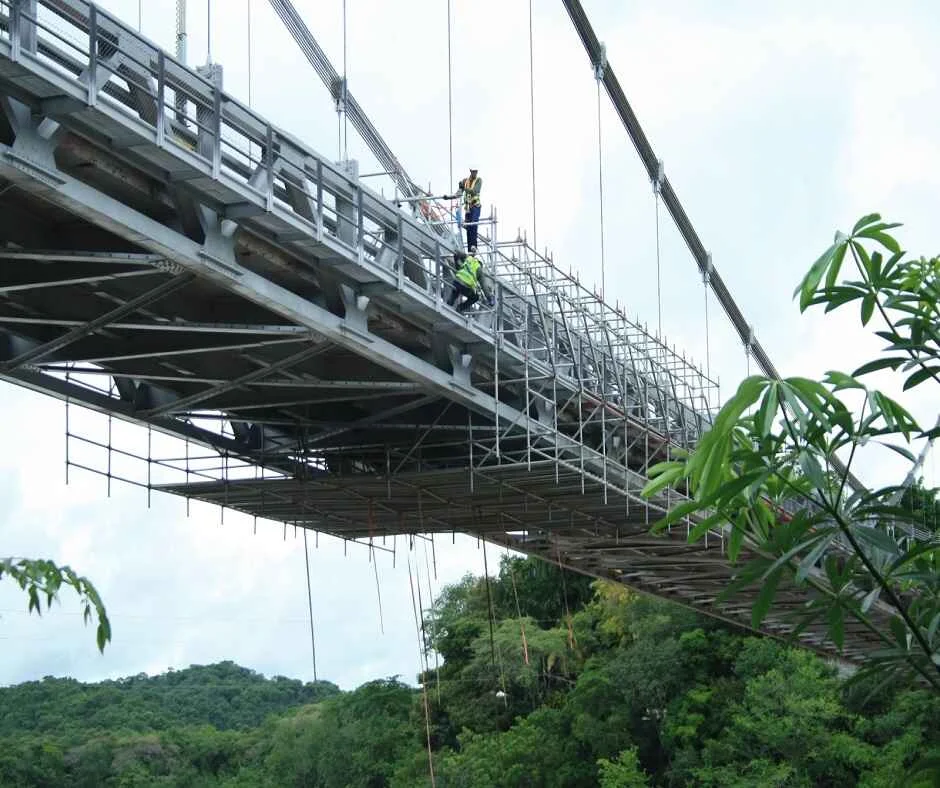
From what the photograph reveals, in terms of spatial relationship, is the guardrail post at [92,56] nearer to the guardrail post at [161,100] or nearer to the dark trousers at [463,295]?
the guardrail post at [161,100]

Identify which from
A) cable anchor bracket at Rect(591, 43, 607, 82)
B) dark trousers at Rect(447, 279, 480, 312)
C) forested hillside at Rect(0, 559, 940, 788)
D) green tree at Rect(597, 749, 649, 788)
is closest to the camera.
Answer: dark trousers at Rect(447, 279, 480, 312)

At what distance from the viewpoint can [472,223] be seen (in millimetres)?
22156

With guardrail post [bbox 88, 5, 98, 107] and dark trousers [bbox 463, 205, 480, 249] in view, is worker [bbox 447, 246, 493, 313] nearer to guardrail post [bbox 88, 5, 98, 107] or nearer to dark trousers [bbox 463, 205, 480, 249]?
dark trousers [bbox 463, 205, 480, 249]

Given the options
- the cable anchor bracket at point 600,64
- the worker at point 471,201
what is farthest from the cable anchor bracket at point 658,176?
the worker at point 471,201

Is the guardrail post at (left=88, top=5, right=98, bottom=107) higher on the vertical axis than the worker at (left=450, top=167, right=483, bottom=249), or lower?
lower

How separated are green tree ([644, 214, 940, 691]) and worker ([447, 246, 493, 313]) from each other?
1439 centimetres

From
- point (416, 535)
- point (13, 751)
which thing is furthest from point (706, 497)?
point (13, 751)

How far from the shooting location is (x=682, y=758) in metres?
54.3

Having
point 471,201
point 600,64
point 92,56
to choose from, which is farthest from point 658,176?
point 92,56

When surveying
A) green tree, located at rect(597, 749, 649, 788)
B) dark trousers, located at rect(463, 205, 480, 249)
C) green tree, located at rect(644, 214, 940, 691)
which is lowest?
green tree, located at rect(597, 749, 649, 788)

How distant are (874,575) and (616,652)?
5504 centimetres

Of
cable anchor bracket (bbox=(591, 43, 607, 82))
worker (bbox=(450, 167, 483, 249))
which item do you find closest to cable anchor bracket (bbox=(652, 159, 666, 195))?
cable anchor bracket (bbox=(591, 43, 607, 82))

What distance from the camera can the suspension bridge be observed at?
15.2 metres

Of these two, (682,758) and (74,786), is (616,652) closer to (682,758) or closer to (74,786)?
(682,758)
